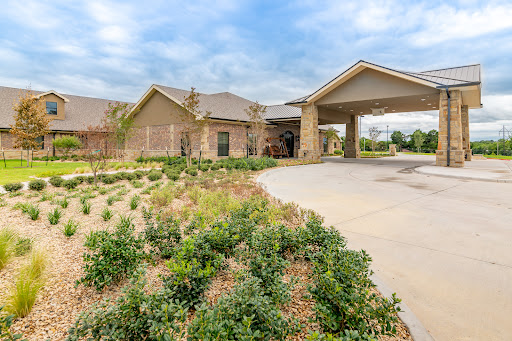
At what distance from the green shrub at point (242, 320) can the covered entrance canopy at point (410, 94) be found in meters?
18.3

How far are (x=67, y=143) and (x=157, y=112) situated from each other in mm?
8728

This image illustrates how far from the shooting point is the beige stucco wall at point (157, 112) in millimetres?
22181

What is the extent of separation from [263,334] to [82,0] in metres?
13.3

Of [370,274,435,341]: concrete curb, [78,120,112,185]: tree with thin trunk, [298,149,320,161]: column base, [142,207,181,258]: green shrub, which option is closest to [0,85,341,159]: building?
[298,149,320,161]: column base

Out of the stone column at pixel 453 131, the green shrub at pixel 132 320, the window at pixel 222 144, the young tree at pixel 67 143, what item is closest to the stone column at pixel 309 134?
the window at pixel 222 144

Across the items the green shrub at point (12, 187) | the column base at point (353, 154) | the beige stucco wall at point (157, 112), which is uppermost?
the beige stucco wall at point (157, 112)

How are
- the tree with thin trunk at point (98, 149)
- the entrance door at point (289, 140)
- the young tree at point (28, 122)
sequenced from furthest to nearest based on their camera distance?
the entrance door at point (289, 140), the young tree at point (28, 122), the tree with thin trunk at point (98, 149)

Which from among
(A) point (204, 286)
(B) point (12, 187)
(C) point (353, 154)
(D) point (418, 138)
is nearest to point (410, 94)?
(C) point (353, 154)

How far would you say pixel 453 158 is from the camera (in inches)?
629

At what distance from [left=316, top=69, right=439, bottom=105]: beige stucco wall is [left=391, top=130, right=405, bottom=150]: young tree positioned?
44548mm

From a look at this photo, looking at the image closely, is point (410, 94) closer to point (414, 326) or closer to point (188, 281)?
point (414, 326)

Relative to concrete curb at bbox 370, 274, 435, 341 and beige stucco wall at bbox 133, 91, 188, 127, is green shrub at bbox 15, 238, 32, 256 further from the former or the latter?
beige stucco wall at bbox 133, 91, 188, 127

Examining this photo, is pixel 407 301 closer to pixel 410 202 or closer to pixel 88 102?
pixel 410 202

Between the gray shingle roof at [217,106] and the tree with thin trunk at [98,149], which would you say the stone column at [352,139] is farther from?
the tree with thin trunk at [98,149]
